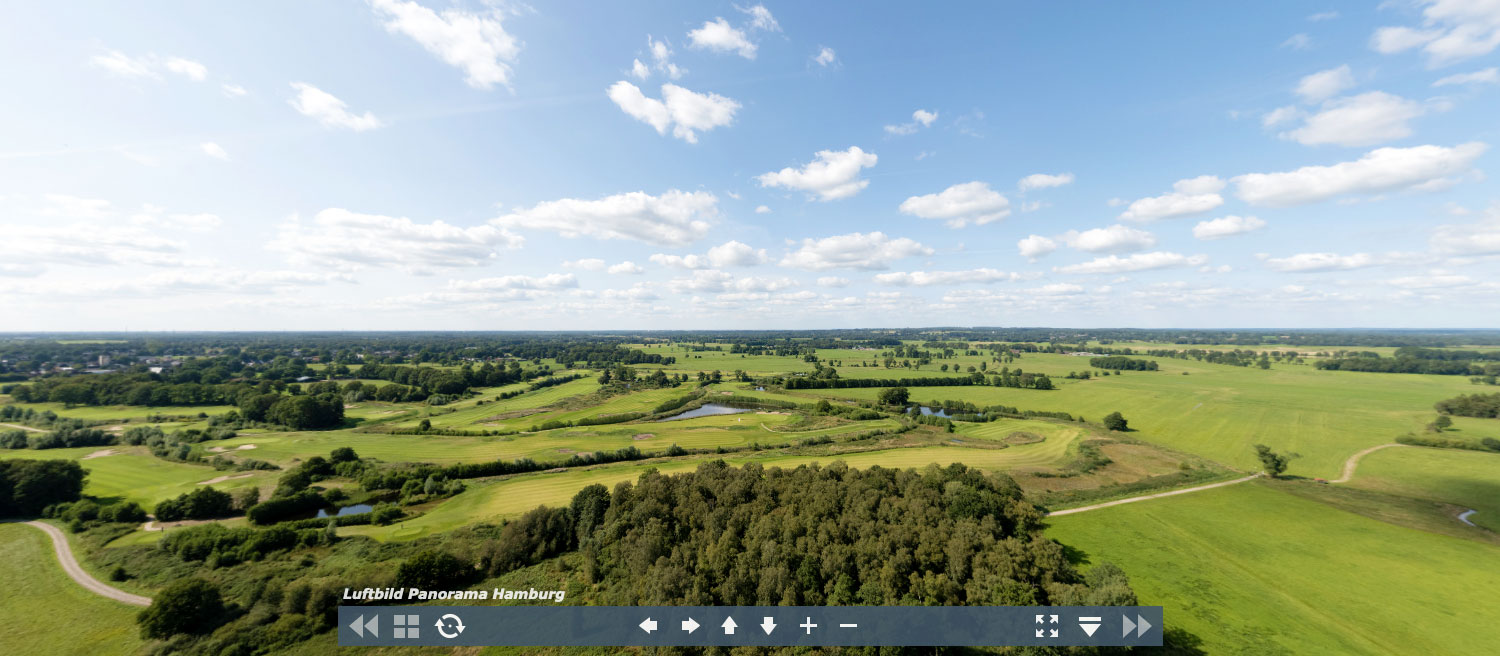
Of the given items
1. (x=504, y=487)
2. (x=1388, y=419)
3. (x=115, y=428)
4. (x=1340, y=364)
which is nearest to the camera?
(x=504, y=487)

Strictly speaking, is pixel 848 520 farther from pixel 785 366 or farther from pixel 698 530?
pixel 785 366

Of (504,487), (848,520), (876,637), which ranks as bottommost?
(504,487)

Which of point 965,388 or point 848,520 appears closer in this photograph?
point 848,520

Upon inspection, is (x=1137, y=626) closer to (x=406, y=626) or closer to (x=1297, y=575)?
(x=1297, y=575)

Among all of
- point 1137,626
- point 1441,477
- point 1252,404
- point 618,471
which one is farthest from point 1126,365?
point 618,471

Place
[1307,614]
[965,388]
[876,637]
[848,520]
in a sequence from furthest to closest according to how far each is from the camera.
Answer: [965,388]
[848,520]
[1307,614]
[876,637]

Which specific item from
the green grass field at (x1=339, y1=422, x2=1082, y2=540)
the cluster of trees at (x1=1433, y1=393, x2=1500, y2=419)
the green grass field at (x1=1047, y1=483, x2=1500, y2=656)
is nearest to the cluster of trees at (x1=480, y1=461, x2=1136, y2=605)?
the green grass field at (x1=1047, y1=483, x2=1500, y2=656)

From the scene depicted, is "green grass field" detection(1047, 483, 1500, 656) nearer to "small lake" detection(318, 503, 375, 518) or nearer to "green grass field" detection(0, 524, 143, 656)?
"green grass field" detection(0, 524, 143, 656)

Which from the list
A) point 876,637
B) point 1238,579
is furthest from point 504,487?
point 1238,579
